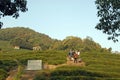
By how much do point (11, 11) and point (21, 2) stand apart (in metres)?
1.49

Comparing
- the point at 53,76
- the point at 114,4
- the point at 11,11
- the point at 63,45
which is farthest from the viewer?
the point at 63,45

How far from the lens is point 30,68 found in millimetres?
46750

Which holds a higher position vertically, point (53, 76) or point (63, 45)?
point (63, 45)

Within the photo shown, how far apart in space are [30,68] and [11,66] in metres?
4.61

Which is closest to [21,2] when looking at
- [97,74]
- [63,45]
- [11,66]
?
[97,74]

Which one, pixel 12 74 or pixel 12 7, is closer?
pixel 12 7

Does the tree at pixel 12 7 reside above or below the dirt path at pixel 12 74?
above

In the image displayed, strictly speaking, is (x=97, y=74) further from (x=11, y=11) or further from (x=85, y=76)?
(x=11, y=11)

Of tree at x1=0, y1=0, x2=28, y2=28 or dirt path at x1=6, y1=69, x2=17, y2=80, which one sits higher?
tree at x1=0, y1=0, x2=28, y2=28

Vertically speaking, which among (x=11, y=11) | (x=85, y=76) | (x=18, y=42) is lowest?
(x=85, y=76)

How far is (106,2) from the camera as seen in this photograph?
1521 inches

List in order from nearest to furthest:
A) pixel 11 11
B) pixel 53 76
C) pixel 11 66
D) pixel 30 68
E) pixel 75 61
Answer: pixel 11 11
pixel 53 76
pixel 30 68
pixel 11 66
pixel 75 61

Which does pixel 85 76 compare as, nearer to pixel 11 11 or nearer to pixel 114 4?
pixel 114 4

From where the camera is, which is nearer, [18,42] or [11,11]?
[11,11]
